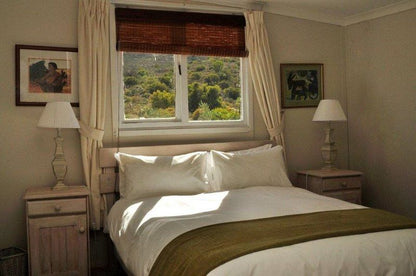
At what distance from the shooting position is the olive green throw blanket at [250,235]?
2174 millimetres

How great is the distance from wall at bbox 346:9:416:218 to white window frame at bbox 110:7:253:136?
4.10 ft

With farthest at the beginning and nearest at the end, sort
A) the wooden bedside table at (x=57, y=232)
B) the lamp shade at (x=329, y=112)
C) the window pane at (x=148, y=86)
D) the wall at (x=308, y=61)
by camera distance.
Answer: the wall at (x=308, y=61) → the lamp shade at (x=329, y=112) → the window pane at (x=148, y=86) → the wooden bedside table at (x=57, y=232)

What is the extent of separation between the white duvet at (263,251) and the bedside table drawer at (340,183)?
0.60 metres

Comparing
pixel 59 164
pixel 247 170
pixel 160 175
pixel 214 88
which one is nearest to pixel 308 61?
pixel 214 88

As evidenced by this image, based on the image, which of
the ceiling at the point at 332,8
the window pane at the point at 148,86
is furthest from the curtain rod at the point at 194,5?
the window pane at the point at 148,86

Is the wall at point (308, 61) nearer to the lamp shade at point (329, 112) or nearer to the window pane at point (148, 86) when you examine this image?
the lamp shade at point (329, 112)

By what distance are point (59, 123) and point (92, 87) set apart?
Result: 1.87ft

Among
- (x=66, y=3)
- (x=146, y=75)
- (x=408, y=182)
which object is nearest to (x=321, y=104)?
(x=408, y=182)

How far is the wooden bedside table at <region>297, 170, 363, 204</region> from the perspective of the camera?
4.29m

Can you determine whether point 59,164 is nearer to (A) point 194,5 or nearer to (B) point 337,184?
(A) point 194,5

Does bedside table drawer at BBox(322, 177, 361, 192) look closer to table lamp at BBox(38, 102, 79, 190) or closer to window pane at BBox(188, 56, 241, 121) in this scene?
window pane at BBox(188, 56, 241, 121)

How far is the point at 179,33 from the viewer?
13.9 feet

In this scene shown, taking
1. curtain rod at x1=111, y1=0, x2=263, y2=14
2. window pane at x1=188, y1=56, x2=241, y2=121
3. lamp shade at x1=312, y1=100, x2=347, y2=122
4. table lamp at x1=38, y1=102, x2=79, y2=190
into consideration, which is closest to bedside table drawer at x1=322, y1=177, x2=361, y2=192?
lamp shade at x1=312, y1=100, x2=347, y2=122

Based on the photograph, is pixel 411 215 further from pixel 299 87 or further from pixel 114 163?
pixel 114 163
